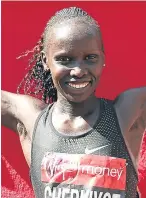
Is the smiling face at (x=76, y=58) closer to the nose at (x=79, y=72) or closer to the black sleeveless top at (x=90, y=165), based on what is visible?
the nose at (x=79, y=72)

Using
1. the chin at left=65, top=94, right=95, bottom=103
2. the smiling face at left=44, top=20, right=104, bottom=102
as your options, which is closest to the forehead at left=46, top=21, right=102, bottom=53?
the smiling face at left=44, top=20, right=104, bottom=102

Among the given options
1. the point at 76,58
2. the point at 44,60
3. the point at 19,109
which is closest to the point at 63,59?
the point at 76,58

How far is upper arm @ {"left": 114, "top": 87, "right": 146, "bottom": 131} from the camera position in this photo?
1.58 meters

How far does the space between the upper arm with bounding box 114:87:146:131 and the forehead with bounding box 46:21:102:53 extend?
0.53 ft

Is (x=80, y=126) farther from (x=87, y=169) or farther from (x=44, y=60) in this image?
(x=44, y=60)

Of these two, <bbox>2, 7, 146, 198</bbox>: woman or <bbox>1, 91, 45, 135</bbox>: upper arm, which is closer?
<bbox>2, 7, 146, 198</bbox>: woman

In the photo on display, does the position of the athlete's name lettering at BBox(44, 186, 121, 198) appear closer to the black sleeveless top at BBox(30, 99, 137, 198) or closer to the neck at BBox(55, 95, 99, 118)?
the black sleeveless top at BBox(30, 99, 137, 198)

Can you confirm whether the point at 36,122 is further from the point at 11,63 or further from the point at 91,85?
the point at 11,63

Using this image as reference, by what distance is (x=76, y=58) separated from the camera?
4.92 feet

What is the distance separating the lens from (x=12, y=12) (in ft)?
7.25

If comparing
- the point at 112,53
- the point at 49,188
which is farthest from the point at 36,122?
the point at 112,53

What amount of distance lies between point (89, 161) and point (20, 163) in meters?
0.75

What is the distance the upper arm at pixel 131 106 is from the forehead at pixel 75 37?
160 mm

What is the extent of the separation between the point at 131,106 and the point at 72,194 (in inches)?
11.1
